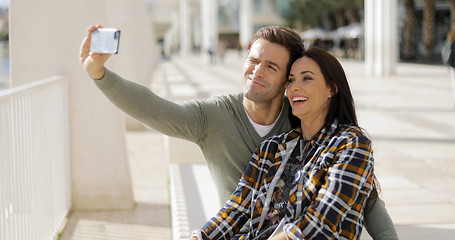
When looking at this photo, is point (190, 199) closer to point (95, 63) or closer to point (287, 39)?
point (287, 39)

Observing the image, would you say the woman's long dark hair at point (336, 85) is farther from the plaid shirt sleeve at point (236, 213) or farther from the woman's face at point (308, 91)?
the plaid shirt sleeve at point (236, 213)

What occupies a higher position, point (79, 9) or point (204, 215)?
point (79, 9)

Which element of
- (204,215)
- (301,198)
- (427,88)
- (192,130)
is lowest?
(427,88)

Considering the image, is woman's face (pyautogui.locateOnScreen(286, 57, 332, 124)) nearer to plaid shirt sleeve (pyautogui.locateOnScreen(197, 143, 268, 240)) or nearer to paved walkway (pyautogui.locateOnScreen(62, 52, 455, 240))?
plaid shirt sleeve (pyautogui.locateOnScreen(197, 143, 268, 240))

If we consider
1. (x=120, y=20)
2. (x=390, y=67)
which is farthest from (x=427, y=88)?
(x=120, y=20)

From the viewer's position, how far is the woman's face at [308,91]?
91.9 inches

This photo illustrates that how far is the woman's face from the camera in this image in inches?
91.9

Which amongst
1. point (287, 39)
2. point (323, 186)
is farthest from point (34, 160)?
point (323, 186)

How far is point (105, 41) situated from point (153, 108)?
0.40 meters

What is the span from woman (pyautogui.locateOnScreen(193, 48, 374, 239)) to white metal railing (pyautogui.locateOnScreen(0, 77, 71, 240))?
111 cm

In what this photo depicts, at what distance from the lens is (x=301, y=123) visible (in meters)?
2.47

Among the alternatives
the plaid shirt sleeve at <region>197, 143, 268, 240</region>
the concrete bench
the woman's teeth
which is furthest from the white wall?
the woman's teeth

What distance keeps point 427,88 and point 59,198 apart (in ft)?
45.5

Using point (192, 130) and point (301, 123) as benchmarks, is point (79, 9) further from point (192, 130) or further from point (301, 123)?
point (301, 123)
